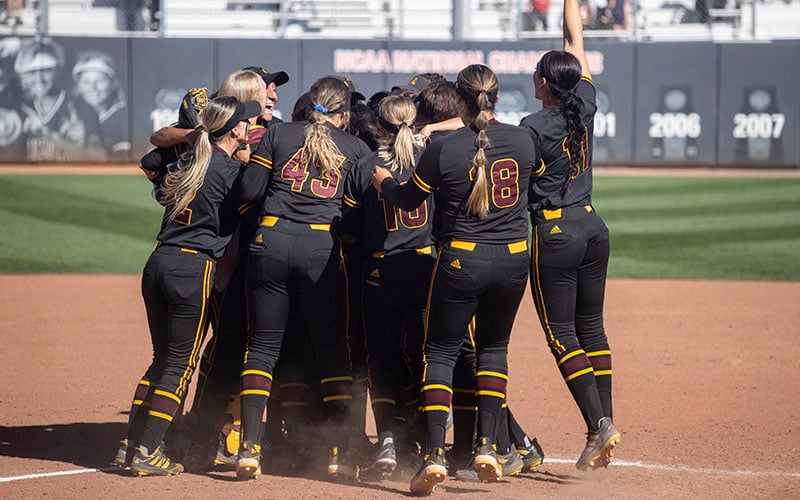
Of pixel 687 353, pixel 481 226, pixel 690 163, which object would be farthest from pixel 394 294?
pixel 690 163

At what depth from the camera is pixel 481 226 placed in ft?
15.9

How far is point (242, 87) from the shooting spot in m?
5.44

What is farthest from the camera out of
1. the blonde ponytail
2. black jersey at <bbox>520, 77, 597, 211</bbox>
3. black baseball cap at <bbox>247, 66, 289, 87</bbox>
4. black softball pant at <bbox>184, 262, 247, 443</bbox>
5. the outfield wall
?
the outfield wall

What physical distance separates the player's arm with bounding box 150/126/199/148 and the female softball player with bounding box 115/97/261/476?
138 millimetres

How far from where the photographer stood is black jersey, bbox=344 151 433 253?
5.17 m

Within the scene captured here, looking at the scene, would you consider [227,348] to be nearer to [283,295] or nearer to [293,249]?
[283,295]

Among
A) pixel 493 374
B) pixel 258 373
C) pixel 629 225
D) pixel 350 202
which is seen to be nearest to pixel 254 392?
pixel 258 373

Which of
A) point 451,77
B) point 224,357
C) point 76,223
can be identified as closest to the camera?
point 224,357

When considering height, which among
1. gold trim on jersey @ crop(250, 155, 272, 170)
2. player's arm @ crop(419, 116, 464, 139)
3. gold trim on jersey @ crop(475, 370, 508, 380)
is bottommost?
gold trim on jersey @ crop(475, 370, 508, 380)

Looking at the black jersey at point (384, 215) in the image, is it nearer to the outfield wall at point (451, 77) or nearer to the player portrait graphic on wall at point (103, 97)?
the outfield wall at point (451, 77)

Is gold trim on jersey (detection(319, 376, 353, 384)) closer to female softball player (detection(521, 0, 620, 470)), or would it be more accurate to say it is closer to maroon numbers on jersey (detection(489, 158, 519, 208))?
female softball player (detection(521, 0, 620, 470))

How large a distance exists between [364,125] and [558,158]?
1.28 meters

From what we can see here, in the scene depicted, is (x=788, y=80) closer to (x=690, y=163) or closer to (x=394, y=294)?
(x=690, y=163)

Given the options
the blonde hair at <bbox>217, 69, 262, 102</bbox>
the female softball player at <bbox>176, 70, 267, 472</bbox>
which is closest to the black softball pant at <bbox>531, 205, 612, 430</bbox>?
the female softball player at <bbox>176, 70, 267, 472</bbox>
